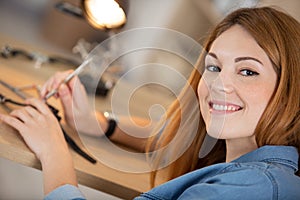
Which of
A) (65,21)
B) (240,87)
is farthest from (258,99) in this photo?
(65,21)

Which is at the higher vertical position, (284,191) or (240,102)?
(240,102)

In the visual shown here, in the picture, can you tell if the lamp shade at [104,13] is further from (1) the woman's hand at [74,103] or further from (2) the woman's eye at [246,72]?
(2) the woman's eye at [246,72]

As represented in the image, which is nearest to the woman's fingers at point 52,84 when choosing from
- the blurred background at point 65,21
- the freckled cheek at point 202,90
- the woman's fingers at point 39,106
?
the woman's fingers at point 39,106

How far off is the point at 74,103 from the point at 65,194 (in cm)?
42

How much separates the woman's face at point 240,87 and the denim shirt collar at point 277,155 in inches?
1.6

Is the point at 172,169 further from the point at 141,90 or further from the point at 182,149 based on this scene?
the point at 141,90

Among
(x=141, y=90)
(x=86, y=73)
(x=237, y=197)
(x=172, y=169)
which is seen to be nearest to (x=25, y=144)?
(x=172, y=169)

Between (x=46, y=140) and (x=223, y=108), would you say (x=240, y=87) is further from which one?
(x=46, y=140)

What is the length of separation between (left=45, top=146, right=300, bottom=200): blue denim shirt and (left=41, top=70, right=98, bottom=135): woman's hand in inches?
13.6

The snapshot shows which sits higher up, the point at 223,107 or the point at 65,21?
the point at 65,21

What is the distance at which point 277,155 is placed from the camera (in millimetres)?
934

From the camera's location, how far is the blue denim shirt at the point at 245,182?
2.73 ft

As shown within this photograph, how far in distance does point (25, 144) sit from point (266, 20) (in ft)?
1.68

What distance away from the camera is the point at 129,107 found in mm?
1671
